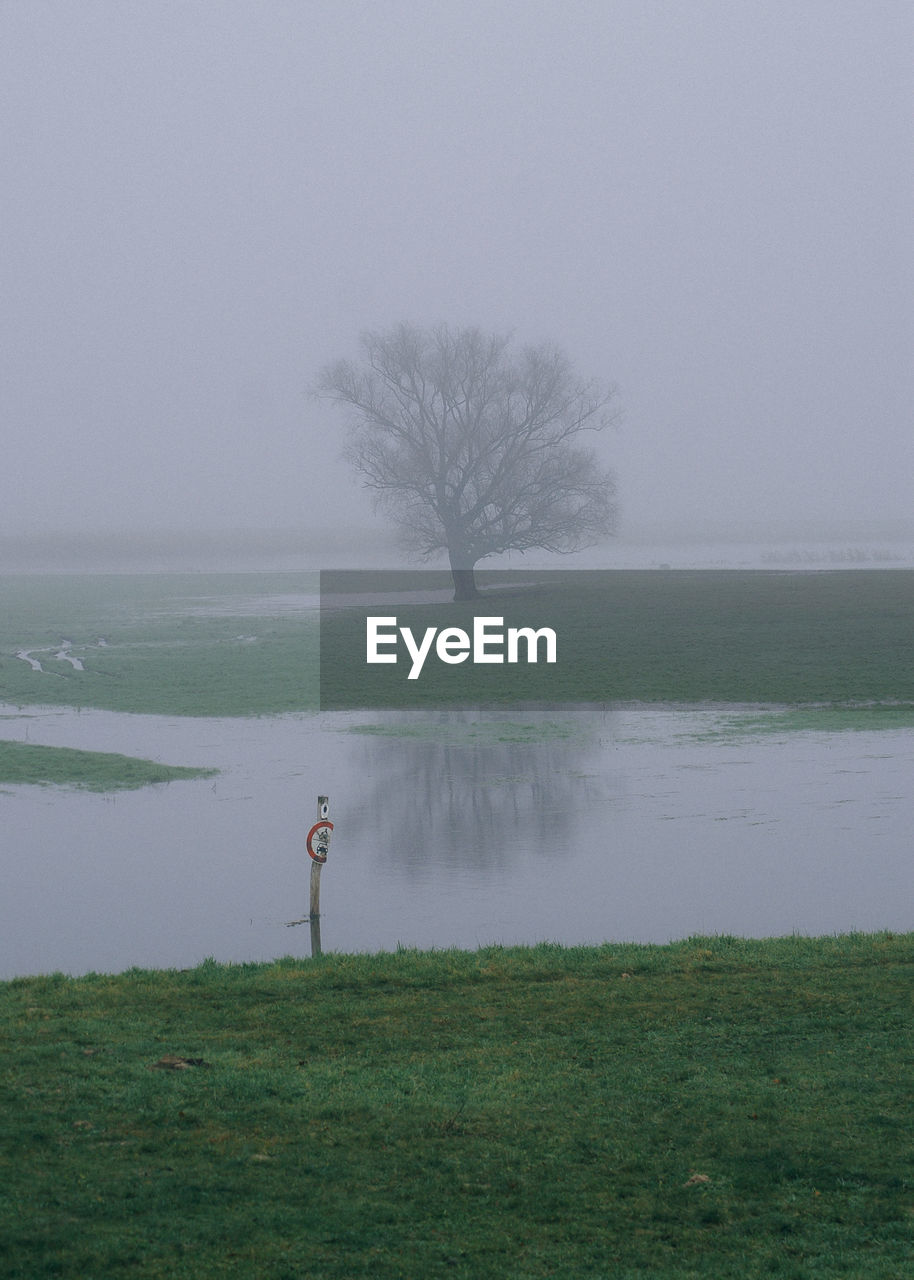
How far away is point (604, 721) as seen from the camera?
27.6m

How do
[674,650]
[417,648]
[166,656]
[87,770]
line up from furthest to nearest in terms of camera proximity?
[417,648] < [166,656] < [674,650] < [87,770]

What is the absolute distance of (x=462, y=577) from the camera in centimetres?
6531

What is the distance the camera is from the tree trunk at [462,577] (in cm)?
6494

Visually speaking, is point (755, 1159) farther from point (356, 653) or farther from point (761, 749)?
point (356, 653)

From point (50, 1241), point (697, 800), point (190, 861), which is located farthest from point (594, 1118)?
point (697, 800)

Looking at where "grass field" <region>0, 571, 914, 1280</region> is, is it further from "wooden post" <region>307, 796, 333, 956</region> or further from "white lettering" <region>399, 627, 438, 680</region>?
"white lettering" <region>399, 627, 438, 680</region>

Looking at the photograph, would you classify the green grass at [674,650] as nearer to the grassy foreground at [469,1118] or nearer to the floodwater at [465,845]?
the floodwater at [465,845]

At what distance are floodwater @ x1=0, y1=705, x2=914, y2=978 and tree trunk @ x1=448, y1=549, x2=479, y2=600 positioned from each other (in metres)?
39.1

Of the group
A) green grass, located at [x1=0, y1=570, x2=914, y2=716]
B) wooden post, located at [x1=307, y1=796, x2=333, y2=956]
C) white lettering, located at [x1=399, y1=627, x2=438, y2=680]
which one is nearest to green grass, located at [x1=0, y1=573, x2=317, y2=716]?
green grass, located at [x1=0, y1=570, x2=914, y2=716]

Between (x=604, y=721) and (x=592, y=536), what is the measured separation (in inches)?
1669

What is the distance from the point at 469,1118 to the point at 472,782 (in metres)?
13.4

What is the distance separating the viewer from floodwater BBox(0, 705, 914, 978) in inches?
526

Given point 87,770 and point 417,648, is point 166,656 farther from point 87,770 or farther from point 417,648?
point 87,770

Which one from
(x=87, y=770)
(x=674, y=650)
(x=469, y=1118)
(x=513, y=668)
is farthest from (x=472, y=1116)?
(x=674, y=650)
